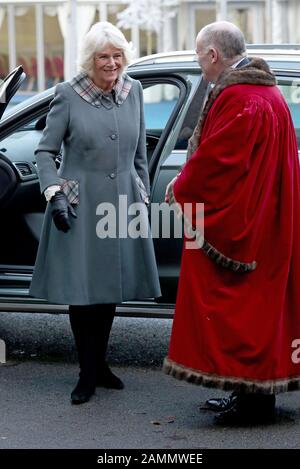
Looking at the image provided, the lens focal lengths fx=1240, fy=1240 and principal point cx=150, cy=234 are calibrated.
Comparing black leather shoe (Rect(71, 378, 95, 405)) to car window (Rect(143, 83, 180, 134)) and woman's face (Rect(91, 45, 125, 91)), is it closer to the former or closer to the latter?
woman's face (Rect(91, 45, 125, 91))

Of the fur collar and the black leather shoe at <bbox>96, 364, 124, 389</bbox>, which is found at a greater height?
the fur collar

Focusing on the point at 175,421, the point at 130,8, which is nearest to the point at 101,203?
the point at 175,421

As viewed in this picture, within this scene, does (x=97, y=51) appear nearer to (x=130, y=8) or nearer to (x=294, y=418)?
(x=294, y=418)

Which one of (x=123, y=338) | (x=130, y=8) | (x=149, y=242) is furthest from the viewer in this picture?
(x=130, y=8)

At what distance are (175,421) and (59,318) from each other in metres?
2.66

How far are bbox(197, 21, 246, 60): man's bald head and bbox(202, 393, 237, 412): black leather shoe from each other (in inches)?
62.0

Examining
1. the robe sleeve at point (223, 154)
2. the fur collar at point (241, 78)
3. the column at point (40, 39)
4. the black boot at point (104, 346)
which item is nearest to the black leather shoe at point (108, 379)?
the black boot at point (104, 346)

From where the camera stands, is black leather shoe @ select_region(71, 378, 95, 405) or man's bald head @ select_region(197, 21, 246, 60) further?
black leather shoe @ select_region(71, 378, 95, 405)

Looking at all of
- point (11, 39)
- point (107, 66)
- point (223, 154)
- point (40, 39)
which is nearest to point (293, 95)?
point (107, 66)

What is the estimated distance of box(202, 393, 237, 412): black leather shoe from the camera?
576cm

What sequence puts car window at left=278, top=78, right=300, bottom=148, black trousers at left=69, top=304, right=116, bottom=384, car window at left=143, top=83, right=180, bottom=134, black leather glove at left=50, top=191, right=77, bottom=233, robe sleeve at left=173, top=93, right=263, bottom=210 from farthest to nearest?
car window at left=143, top=83, right=180, bottom=134, car window at left=278, top=78, right=300, bottom=148, black trousers at left=69, top=304, right=116, bottom=384, black leather glove at left=50, top=191, right=77, bottom=233, robe sleeve at left=173, top=93, right=263, bottom=210

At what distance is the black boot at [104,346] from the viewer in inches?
246

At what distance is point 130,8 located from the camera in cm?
2353

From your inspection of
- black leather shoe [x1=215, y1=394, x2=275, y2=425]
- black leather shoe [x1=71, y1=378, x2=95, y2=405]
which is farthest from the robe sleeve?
black leather shoe [x1=71, y1=378, x2=95, y2=405]
